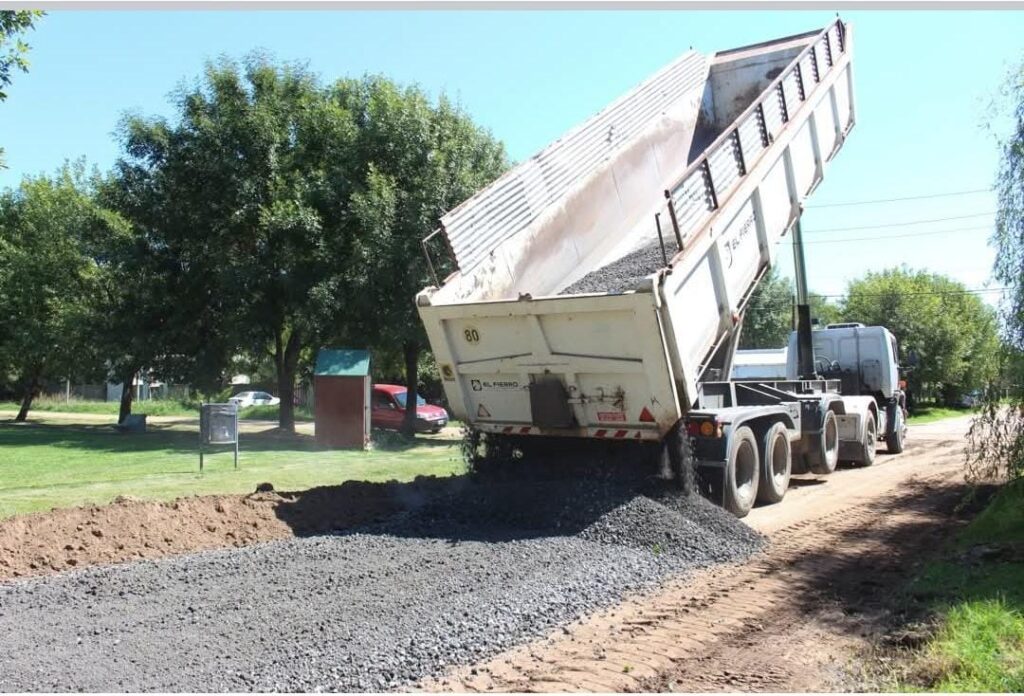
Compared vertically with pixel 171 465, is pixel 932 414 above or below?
above

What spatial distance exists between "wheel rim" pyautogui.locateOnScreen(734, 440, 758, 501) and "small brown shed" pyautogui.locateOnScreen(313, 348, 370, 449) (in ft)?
32.8

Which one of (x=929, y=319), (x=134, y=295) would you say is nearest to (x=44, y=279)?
(x=134, y=295)

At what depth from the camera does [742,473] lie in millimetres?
9711

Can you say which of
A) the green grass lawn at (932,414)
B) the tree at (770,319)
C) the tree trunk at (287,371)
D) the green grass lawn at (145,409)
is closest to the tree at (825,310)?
the tree at (770,319)

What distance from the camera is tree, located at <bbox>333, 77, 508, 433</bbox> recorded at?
19.4 m

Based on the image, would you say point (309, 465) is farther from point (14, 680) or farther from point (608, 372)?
point (14, 680)

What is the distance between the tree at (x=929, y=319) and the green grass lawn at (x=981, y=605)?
93.4 feet

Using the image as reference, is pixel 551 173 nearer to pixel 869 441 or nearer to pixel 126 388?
pixel 869 441

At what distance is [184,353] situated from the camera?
22.6 metres

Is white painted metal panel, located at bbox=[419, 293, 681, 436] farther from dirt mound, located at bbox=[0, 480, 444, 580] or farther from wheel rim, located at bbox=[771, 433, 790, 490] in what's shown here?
wheel rim, located at bbox=[771, 433, 790, 490]

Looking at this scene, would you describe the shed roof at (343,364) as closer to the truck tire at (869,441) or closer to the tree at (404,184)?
the tree at (404,184)

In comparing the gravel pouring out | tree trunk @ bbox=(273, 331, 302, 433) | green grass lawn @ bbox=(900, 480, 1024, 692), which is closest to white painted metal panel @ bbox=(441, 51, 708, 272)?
the gravel pouring out

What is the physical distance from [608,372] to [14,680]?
526 cm

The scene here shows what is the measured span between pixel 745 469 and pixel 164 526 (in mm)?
6337
